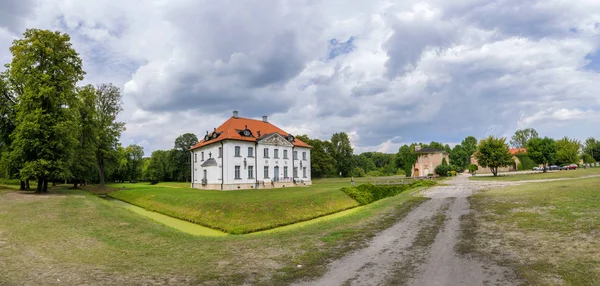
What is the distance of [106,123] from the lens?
41812 millimetres

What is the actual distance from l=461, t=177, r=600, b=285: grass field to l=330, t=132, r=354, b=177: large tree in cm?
6176

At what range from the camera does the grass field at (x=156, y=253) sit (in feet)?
21.6

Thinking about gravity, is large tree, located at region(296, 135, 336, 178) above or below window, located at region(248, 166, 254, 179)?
above

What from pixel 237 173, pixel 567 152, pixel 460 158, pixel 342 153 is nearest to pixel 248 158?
pixel 237 173

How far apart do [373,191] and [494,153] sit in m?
22.3

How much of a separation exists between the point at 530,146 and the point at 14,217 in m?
61.5

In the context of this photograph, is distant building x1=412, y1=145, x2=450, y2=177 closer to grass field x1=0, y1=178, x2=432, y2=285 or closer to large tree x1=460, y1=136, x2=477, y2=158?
large tree x1=460, y1=136, x2=477, y2=158

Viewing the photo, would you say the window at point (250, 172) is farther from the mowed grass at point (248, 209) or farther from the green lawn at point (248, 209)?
the green lawn at point (248, 209)

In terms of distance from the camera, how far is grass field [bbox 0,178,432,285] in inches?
259

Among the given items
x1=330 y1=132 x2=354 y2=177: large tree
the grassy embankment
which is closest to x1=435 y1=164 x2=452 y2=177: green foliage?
x1=330 y1=132 x2=354 y2=177: large tree

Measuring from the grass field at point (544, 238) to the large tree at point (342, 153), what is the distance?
61763 mm

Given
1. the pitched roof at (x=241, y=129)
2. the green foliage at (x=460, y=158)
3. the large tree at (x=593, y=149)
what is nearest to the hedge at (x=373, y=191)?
the pitched roof at (x=241, y=129)

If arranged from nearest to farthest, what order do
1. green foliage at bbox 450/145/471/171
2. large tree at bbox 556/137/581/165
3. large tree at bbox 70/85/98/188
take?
large tree at bbox 70/85/98/188 → large tree at bbox 556/137/581/165 → green foliage at bbox 450/145/471/171

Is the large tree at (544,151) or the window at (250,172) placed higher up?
the large tree at (544,151)
